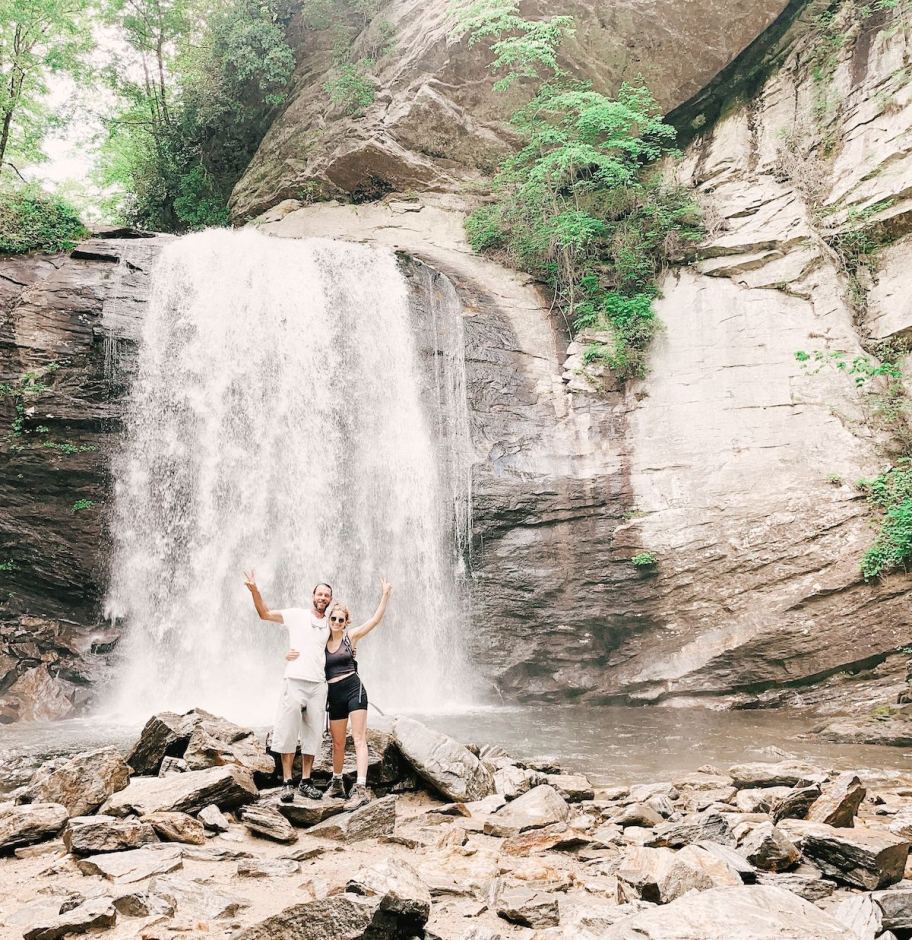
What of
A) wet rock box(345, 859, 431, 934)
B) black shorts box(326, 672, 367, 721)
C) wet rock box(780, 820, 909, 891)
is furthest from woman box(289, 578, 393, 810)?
wet rock box(780, 820, 909, 891)

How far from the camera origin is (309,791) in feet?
14.8

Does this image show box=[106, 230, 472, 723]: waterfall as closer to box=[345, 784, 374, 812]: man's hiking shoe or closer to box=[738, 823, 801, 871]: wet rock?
box=[345, 784, 374, 812]: man's hiking shoe

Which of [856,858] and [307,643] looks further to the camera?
[307,643]

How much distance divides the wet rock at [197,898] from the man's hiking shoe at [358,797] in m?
1.29

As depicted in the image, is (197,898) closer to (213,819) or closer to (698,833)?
(213,819)

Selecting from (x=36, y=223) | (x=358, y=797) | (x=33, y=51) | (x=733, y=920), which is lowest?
(x=358, y=797)

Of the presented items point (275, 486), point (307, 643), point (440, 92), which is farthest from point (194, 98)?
point (307, 643)

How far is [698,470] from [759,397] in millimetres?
1643

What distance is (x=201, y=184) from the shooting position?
1962 centimetres

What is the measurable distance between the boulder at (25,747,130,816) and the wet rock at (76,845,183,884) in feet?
2.85

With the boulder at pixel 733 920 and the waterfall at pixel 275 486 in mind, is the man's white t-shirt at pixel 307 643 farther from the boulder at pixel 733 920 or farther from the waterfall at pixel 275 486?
the waterfall at pixel 275 486

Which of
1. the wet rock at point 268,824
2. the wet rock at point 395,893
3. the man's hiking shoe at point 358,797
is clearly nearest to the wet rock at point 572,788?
the man's hiking shoe at point 358,797

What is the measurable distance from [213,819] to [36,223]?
13802 mm

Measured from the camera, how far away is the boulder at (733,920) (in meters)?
2.04
